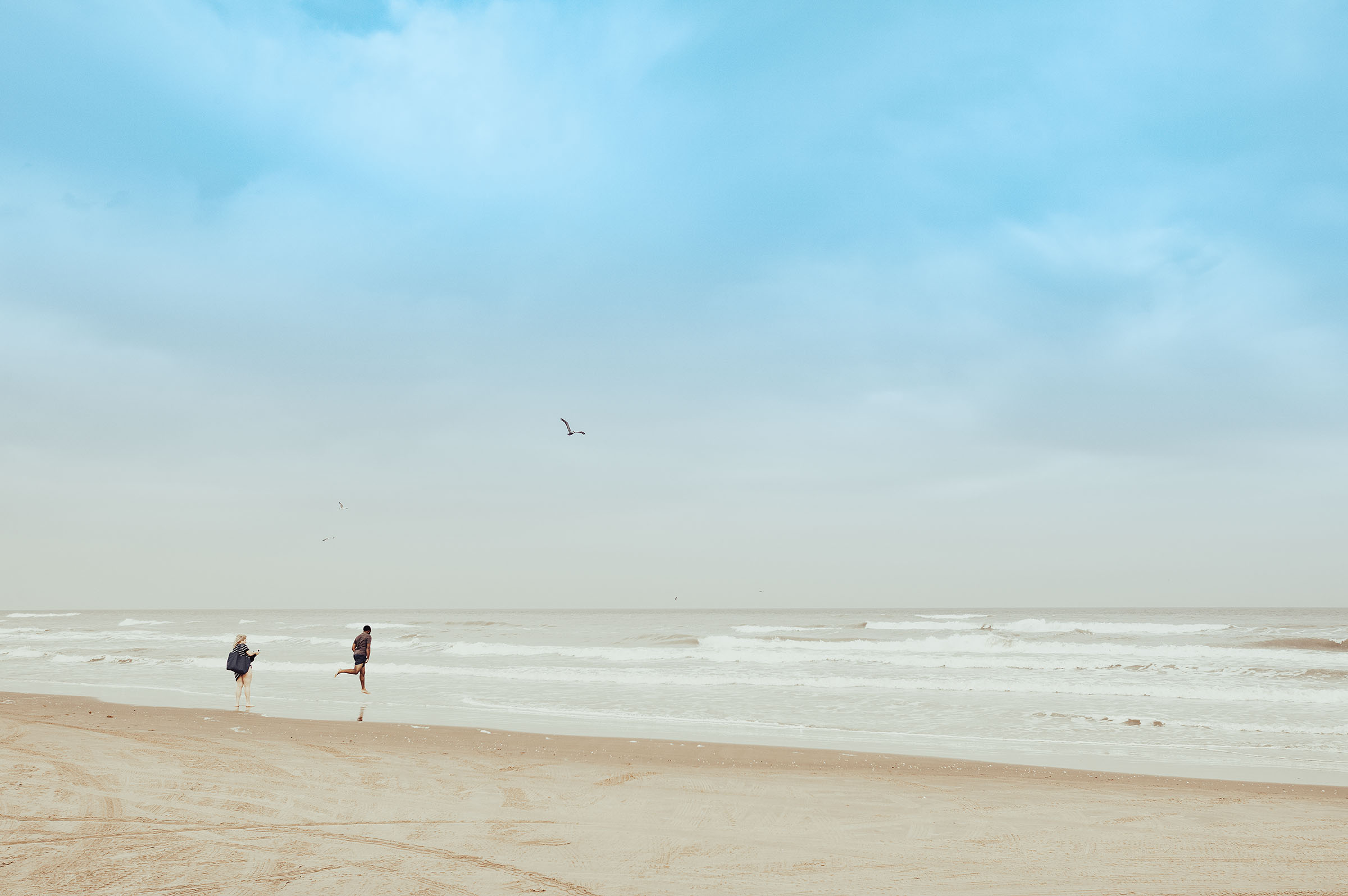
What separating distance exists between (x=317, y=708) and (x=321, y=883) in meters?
12.4

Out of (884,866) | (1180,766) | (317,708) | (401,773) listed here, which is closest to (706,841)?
(884,866)

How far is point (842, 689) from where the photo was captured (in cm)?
2050

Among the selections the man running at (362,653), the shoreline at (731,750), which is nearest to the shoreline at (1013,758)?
the shoreline at (731,750)

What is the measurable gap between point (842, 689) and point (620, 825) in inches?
566

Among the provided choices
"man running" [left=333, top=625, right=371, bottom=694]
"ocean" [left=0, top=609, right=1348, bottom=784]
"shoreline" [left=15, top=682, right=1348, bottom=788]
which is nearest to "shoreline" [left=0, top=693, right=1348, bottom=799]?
"shoreline" [left=15, top=682, right=1348, bottom=788]

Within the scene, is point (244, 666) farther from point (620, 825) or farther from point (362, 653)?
point (620, 825)

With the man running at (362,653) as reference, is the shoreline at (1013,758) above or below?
below

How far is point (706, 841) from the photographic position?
21.9 feet

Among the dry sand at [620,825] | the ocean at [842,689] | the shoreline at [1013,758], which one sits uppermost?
the dry sand at [620,825]

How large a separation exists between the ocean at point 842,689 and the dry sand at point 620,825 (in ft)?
7.83

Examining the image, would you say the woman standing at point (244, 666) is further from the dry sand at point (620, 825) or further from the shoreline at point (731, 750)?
the dry sand at point (620, 825)

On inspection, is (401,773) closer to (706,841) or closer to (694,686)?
(706,841)

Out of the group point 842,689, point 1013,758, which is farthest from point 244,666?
point 1013,758

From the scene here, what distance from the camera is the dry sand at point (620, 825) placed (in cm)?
561
